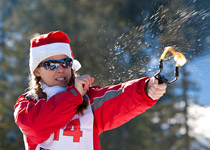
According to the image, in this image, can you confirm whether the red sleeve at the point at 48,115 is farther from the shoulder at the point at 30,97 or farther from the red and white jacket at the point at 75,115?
the shoulder at the point at 30,97

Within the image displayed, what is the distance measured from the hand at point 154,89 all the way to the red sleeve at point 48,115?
329 millimetres

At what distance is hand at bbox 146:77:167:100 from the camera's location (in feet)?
3.28

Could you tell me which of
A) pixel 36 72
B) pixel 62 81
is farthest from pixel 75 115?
pixel 36 72

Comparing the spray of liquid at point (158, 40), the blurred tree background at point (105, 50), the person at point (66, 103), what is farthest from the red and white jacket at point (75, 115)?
the blurred tree background at point (105, 50)

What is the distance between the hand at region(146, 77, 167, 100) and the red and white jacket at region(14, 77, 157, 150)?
3 centimetres

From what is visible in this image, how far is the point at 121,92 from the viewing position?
121cm

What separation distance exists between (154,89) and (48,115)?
0.48m

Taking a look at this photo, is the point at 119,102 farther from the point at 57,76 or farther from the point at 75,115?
the point at 57,76

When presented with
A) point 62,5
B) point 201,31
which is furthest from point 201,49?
point 62,5

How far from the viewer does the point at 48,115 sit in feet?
3.91

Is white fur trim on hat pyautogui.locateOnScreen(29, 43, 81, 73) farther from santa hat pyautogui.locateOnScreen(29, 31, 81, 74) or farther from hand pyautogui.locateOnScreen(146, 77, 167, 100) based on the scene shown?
hand pyautogui.locateOnScreen(146, 77, 167, 100)

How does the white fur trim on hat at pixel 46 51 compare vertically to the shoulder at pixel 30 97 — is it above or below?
above

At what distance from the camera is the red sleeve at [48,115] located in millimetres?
1195

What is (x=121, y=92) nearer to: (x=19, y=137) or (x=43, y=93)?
(x=43, y=93)
